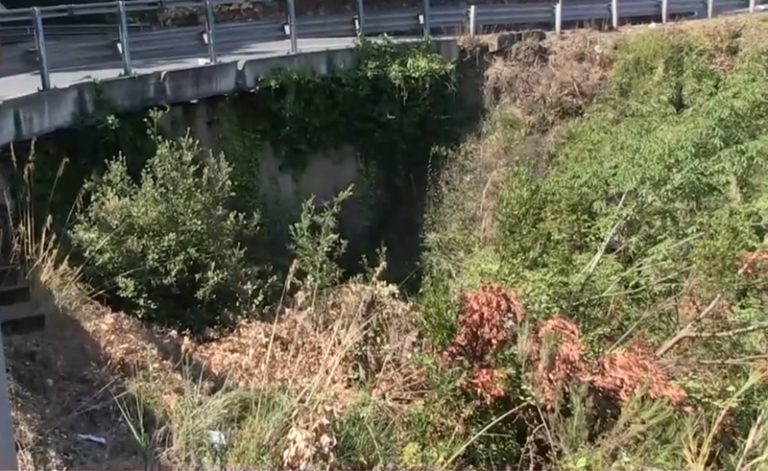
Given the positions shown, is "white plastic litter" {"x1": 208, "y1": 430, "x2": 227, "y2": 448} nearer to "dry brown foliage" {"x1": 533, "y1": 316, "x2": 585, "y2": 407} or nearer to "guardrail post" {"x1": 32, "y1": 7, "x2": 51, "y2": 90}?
"dry brown foliage" {"x1": 533, "y1": 316, "x2": 585, "y2": 407}

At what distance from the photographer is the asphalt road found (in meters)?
10.8

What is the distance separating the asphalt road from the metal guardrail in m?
0.15

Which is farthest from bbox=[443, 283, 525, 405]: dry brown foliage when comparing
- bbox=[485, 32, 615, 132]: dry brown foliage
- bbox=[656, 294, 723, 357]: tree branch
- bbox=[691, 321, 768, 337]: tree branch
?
bbox=[485, 32, 615, 132]: dry brown foliage

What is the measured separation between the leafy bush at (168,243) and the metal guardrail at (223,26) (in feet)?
5.56

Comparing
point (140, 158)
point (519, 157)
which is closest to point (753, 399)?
point (140, 158)

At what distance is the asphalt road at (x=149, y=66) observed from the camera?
10781mm

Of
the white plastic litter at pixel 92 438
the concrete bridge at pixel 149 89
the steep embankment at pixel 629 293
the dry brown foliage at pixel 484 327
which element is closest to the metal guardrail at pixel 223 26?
the concrete bridge at pixel 149 89

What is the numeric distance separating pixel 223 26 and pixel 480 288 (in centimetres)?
1068

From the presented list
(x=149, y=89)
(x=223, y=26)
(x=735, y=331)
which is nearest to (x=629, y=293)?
(x=735, y=331)

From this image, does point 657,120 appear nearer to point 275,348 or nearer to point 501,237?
point 501,237

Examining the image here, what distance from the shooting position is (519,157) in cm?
1434

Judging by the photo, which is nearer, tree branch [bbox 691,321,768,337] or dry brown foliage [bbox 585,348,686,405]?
dry brown foliage [bbox 585,348,686,405]

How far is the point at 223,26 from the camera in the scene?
1522cm

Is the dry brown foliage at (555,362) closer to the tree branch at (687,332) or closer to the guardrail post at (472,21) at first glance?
the tree branch at (687,332)
